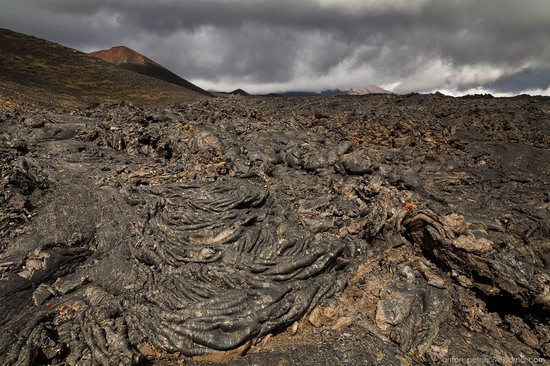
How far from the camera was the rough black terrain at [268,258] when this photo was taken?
9.20 m

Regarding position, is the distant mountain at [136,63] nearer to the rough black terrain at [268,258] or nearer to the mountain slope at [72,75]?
the mountain slope at [72,75]

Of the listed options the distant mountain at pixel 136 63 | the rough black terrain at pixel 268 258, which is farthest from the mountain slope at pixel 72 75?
the rough black terrain at pixel 268 258

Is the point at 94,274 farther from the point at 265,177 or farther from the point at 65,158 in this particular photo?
the point at 65,158

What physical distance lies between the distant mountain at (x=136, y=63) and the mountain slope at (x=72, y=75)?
30.4 m

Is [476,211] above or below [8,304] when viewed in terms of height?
above

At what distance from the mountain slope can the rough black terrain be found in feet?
117

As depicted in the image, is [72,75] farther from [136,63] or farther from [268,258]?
[268,258]

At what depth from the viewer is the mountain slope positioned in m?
53.2

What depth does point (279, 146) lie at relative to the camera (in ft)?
64.3

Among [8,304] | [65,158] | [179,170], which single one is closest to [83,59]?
[65,158]

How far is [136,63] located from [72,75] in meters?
53.6

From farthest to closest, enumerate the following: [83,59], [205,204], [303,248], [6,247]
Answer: [83,59]
[205,204]
[303,248]
[6,247]

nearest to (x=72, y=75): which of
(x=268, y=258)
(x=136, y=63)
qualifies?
(x=136, y=63)

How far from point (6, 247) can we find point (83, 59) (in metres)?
74.7
